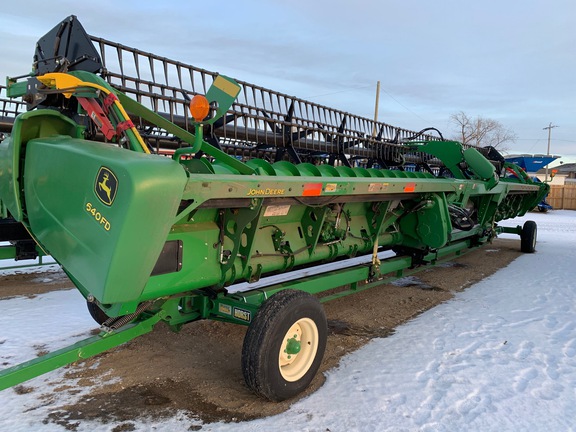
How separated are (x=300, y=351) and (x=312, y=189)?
1.16m

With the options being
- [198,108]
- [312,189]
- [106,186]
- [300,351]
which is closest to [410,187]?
[312,189]

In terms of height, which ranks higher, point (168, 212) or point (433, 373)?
point (168, 212)

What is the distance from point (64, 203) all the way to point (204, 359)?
1811 mm

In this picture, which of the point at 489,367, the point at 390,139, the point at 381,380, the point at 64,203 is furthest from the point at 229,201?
the point at 390,139

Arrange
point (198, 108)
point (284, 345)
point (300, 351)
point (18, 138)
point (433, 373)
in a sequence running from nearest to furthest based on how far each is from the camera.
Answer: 1. point (198, 108)
2. point (18, 138)
3. point (284, 345)
4. point (300, 351)
5. point (433, 373)

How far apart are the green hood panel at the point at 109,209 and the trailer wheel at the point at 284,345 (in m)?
0.84

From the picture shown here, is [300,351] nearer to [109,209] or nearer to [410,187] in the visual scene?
[109,209]

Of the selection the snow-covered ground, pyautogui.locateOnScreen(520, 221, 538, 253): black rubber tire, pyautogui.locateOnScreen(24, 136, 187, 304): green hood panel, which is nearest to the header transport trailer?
pyautogui.locateOnScreen(24, 136, 187, 304): green hood panel

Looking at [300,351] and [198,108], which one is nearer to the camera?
[198,108]

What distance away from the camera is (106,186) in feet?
7.44

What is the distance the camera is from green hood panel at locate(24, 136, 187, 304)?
7.23 feet

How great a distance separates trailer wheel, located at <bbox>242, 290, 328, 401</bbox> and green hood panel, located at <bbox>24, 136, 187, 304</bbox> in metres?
0.84

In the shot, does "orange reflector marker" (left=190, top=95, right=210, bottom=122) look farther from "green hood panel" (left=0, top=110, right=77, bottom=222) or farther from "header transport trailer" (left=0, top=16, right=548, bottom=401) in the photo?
"green hood panel" (left=0, top=110, right=77, bottom=222)

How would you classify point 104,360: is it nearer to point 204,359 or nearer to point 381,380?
point 204,359
